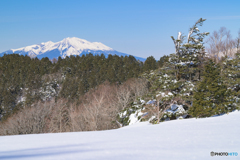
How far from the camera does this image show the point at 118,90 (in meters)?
31.9

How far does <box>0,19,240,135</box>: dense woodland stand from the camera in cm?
1126

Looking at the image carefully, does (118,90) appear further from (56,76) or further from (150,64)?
(56,76)

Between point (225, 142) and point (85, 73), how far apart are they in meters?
42.9

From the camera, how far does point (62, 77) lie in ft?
158

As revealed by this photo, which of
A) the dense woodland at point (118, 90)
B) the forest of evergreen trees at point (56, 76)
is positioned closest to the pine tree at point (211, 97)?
the dense woodland at point (118, 90)

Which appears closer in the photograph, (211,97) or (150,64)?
(211,97)

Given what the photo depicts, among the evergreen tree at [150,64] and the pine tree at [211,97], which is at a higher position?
the evergreen tree at [150,64]

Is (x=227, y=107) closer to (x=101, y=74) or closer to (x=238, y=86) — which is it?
(x=238, y=86)

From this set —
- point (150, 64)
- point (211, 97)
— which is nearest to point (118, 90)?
point (150, 64)

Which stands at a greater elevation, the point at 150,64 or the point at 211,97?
the point at 150,64

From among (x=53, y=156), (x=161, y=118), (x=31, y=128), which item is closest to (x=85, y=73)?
(x=31, y=128)

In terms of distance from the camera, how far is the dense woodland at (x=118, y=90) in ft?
36.9

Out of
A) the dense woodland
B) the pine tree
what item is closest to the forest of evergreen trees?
the dense woodland

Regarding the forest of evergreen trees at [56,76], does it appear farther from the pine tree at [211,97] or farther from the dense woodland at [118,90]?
the pine tree at [211,97]
